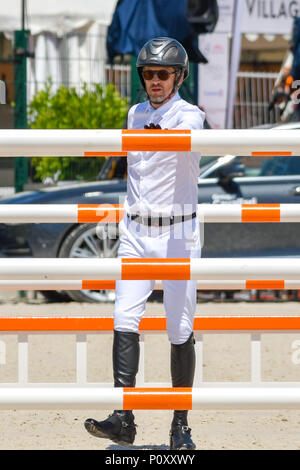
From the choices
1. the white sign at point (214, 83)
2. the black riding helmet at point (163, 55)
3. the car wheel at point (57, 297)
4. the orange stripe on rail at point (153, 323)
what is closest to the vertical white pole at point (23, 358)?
the orange stripe on rail at point (153, 323)

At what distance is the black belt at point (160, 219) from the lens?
16.2 ft

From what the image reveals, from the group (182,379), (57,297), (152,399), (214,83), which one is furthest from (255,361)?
(214,83)

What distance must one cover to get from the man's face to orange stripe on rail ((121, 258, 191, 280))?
106cm

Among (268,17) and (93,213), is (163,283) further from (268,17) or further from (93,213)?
(268,17)

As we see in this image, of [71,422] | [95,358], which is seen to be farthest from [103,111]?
[71,422]

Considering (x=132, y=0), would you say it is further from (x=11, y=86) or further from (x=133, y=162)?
(x=133, y=162)

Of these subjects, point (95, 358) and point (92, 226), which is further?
point (92, 226)

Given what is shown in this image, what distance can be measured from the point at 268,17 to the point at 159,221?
1420 cm

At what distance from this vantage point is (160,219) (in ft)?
16.4

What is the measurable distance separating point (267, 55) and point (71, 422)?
13.6 meters

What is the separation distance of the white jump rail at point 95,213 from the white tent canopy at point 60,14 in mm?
12224

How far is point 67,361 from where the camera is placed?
7.79 metres

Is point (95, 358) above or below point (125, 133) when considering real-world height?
below

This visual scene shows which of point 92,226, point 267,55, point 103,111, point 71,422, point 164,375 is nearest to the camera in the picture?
point 71,422
